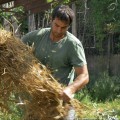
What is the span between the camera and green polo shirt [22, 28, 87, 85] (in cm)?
425

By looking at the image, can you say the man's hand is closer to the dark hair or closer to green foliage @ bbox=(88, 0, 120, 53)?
the dark hair

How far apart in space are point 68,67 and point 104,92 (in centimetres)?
730

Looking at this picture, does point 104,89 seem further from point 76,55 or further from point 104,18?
point 76,55

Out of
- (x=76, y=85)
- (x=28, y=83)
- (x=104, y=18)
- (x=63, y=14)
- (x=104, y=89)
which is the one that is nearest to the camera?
(x=28, y=83)

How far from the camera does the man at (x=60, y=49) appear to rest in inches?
166

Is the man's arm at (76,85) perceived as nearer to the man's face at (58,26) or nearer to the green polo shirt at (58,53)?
the green polo shirt at (58,53)

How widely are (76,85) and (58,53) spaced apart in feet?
1.22

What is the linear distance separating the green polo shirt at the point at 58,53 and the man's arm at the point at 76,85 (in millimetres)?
56

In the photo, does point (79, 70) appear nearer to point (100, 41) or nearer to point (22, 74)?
point (22, 74)

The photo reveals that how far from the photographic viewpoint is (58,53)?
4.29 meters

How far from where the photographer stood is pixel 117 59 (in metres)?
13.9

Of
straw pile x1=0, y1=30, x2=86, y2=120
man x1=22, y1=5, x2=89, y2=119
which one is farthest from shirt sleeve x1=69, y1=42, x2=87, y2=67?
straw pile x1=0, y1=30, x2=86, y2=120

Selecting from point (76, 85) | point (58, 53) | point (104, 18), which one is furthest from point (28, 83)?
point (104, 18)

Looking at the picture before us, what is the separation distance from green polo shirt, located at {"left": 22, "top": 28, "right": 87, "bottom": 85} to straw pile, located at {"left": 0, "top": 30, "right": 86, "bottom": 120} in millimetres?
315
